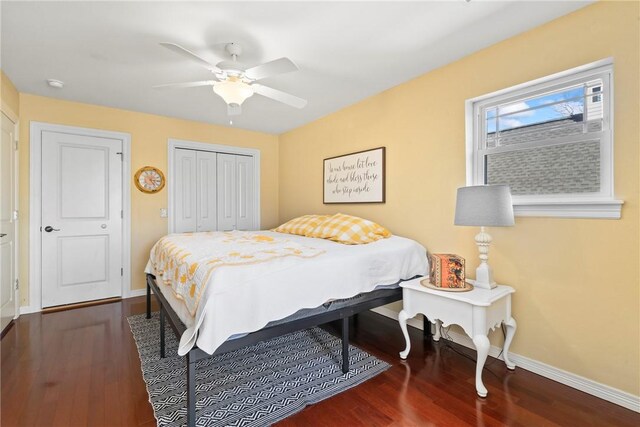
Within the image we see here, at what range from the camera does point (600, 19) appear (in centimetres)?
176

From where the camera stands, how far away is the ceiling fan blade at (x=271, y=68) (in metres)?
1.84

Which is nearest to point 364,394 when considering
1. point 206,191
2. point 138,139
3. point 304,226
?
point 304,226

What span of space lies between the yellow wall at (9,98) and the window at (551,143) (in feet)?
13.2

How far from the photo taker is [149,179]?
3863 millimetres

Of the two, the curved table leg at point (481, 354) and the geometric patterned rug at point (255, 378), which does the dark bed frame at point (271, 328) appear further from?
the curved table leg at point (481, 354)

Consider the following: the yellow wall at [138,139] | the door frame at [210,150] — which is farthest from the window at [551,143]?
the yellow wall at [138,139]

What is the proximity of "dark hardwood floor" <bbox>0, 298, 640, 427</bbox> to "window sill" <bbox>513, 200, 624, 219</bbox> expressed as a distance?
1.09 meters

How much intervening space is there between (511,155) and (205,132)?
3.79 meters

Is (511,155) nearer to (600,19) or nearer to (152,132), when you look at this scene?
(600,19)

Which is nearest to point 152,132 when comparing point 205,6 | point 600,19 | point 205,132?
point 205,132

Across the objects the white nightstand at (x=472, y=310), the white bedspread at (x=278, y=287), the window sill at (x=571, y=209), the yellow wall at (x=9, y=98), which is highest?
the yellow wall at (x=9, y=98)

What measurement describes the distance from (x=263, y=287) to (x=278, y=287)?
0.10 metres

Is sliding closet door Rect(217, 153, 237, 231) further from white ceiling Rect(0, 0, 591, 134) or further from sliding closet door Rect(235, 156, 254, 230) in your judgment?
white ceiling Rect(0, 0, 591, 134)

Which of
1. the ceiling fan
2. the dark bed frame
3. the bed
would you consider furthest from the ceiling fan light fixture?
the dark bed frame
